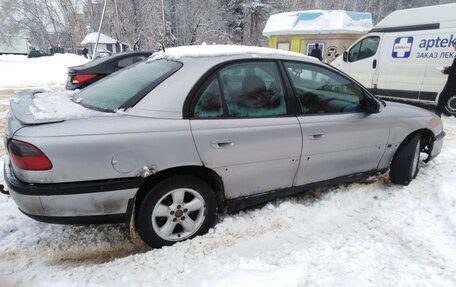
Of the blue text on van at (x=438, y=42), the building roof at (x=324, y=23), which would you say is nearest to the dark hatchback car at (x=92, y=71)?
the blue text on van at (x=438, y=42)

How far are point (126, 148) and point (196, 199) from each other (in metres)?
0.75

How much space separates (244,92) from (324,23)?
14.0m

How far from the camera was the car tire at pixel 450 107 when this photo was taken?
26.8ft

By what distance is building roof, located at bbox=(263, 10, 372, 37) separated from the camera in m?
15.1

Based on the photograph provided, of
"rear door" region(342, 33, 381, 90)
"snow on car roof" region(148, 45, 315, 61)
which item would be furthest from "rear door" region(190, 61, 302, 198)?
"rear door" region(342, 33, 381, 90)

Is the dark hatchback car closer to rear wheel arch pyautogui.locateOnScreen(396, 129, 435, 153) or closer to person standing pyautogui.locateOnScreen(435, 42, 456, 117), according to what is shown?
rear wheel arch pyautogui.locateOnScreen(396, 129, 435, 153)

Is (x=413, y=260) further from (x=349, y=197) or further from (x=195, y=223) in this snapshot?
(x=195, y=223)

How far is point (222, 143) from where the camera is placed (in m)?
2.78

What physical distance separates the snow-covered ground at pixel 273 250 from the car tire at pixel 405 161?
36 centimetres

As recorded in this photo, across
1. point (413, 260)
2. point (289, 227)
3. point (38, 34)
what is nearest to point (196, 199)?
point (289, 227)

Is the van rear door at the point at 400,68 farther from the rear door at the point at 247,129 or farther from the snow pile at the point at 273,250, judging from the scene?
the rear door at the point at 247,129

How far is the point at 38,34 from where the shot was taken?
60000 mm

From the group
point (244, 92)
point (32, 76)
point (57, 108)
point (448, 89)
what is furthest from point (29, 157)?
point (32, 76)

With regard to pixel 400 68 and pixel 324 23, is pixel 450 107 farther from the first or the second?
pixel 324 23
